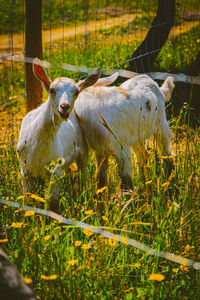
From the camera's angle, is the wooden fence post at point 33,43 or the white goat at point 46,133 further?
the wooden fence post at point 33,43

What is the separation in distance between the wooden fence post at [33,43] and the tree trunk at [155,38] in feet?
7.93

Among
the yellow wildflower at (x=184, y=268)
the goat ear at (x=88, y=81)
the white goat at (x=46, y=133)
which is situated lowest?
the yellow wildflower at (x=184, y=268)

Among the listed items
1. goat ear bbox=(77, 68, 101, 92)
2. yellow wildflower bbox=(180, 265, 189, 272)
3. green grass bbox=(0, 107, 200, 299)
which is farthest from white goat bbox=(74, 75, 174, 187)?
yellow wildflower bbox=(180, 265, 189, 272)

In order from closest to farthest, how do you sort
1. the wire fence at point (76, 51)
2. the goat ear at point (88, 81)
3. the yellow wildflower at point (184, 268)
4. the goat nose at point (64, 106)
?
the yellow wildflower at point (184, 268)
the goat nose at point (64, 106)
the goat ear at point (88, 81)
the wire fence at point (76, 51)

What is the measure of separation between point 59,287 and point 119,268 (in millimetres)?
384

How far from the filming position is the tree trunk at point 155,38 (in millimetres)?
5617

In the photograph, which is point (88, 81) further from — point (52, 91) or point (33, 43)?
point (33, 43)

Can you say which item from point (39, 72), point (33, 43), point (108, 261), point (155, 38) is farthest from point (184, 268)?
point (155, 38)

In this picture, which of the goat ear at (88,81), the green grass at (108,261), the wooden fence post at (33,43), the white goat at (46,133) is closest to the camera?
the green grass at (108,261)

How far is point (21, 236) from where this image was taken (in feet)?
6.34

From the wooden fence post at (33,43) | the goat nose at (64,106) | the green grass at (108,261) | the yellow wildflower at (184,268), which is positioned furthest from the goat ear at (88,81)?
the yellow wildflower at (184,268)

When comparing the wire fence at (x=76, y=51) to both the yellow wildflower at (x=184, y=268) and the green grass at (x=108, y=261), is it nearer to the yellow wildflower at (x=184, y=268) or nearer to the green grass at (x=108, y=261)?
the green grass at (x=108, y=261)

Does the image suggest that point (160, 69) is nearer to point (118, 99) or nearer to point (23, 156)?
point (118, 99)

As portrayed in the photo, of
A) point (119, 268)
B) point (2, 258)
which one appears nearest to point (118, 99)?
point (119, 268)
